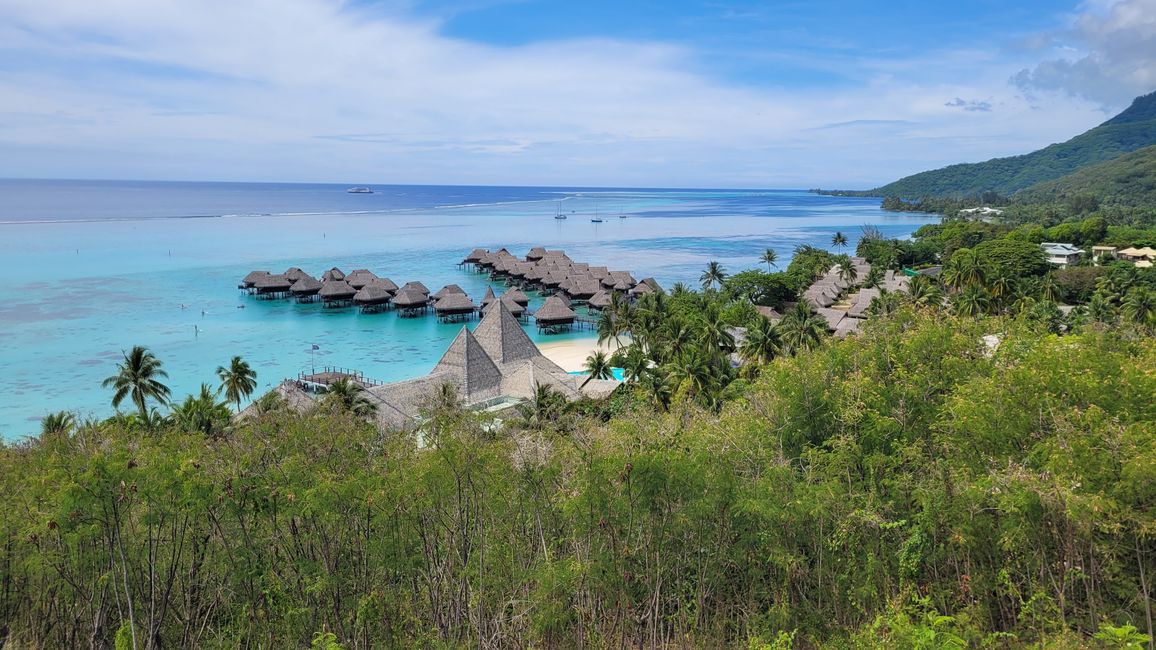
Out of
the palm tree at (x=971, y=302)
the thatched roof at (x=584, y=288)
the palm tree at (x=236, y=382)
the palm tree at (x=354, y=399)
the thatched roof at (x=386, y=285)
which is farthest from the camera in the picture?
the thatched roof at (x=584, y=288)

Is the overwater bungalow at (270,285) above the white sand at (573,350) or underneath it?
above

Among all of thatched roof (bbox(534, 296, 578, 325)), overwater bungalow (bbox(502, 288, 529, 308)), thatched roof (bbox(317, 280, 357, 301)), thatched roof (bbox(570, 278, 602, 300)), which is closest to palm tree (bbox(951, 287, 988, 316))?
thatched roof (bbox(534, 296, 578, 325))

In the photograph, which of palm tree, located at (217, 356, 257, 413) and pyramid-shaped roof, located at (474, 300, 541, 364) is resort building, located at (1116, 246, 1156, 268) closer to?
pyramid-shaped roof, located at (474, 300, 541, 364)

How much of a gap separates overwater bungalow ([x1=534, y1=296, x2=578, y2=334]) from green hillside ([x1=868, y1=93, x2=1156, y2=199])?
155852 mm

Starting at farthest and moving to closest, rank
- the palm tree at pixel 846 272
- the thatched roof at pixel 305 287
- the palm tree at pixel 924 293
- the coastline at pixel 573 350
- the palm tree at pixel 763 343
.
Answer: the palm tree at pixel 846 272 → the thatched roof at pixel 305 287 → the coastline at pixel 573 350 → the palm tree at pixel 924 293 → the palm tree at pixel 763 343

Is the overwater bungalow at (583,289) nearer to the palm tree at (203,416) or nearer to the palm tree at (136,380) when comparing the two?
the palm tree at (136,380)

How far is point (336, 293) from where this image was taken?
37.6m

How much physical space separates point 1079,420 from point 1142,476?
0.97 metres

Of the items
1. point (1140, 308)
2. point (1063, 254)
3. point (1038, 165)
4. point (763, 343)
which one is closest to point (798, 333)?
point (763, 343)

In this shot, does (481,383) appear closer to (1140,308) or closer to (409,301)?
(409,301)

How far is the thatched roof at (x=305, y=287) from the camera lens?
38406 mm

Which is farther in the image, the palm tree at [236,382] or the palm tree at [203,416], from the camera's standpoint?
the palm tree at [236,382]

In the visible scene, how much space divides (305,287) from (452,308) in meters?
9.70

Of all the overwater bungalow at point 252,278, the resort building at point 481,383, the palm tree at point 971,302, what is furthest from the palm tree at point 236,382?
the palm tree at point 971,302
